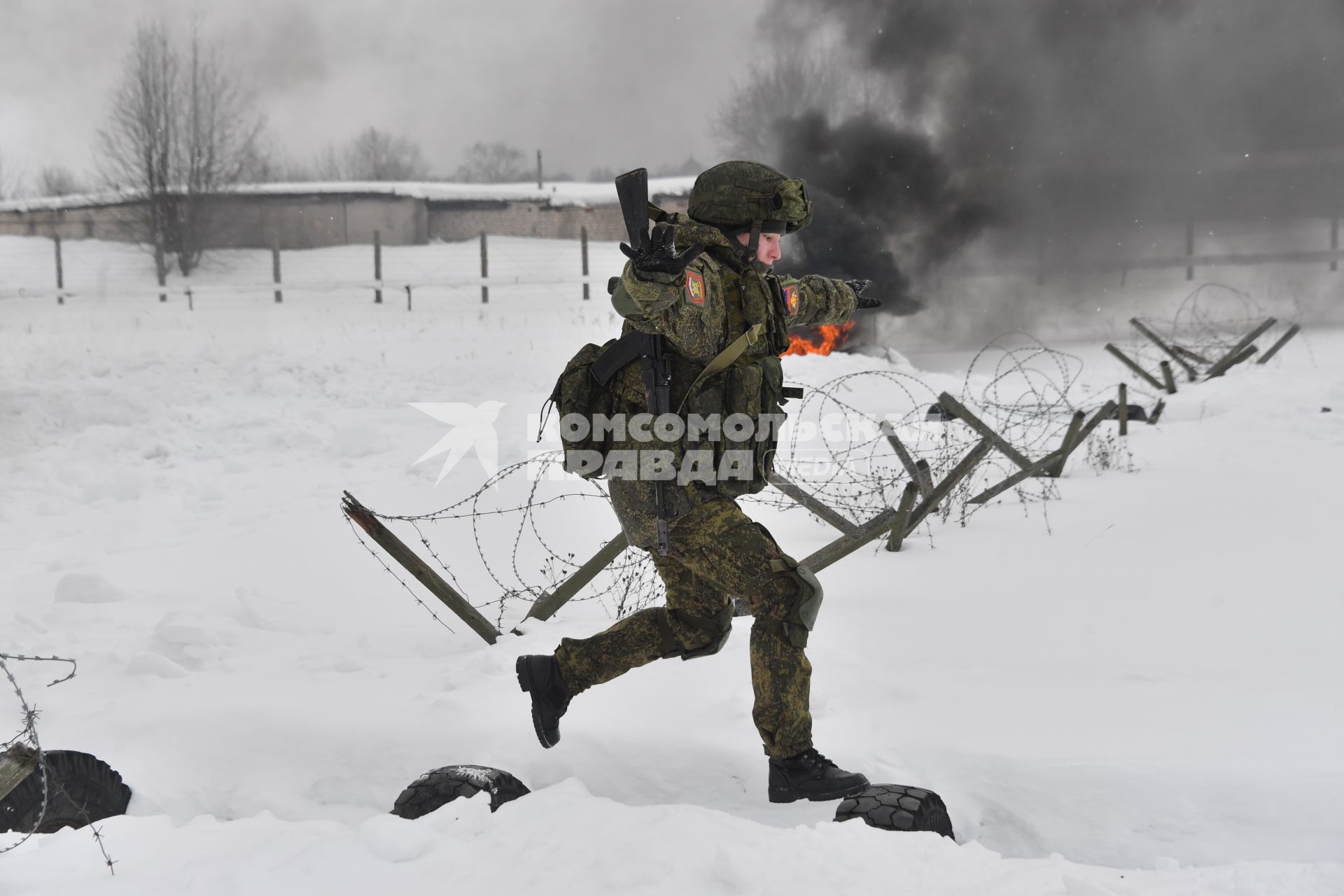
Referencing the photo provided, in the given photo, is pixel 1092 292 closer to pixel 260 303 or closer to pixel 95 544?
pixel 260 303

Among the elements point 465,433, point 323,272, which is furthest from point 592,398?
point 323,272

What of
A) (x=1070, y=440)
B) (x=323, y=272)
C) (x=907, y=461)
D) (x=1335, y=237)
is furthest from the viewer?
(x=323, y=272)

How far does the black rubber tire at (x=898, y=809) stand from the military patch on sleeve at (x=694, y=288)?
136 cm

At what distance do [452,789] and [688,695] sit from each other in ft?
3.62

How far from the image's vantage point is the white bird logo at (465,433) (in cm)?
862

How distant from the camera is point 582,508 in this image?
709 centimetres

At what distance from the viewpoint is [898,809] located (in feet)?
8.46

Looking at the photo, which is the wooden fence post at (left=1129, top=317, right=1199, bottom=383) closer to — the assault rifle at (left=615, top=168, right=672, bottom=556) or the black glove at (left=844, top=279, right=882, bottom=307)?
the black glove at (left=844, top=279, right=882, bottom=307)

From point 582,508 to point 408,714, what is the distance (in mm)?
3583

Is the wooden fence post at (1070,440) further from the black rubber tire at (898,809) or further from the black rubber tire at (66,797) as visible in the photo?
the black rubber tire at (66,797)

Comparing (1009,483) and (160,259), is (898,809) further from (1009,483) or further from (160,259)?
(160,259)

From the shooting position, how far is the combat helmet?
2982 millimetres

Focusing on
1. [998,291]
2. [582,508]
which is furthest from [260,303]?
[582,508]

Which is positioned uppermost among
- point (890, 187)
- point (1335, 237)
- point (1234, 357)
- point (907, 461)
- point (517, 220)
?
point (517, 220)
